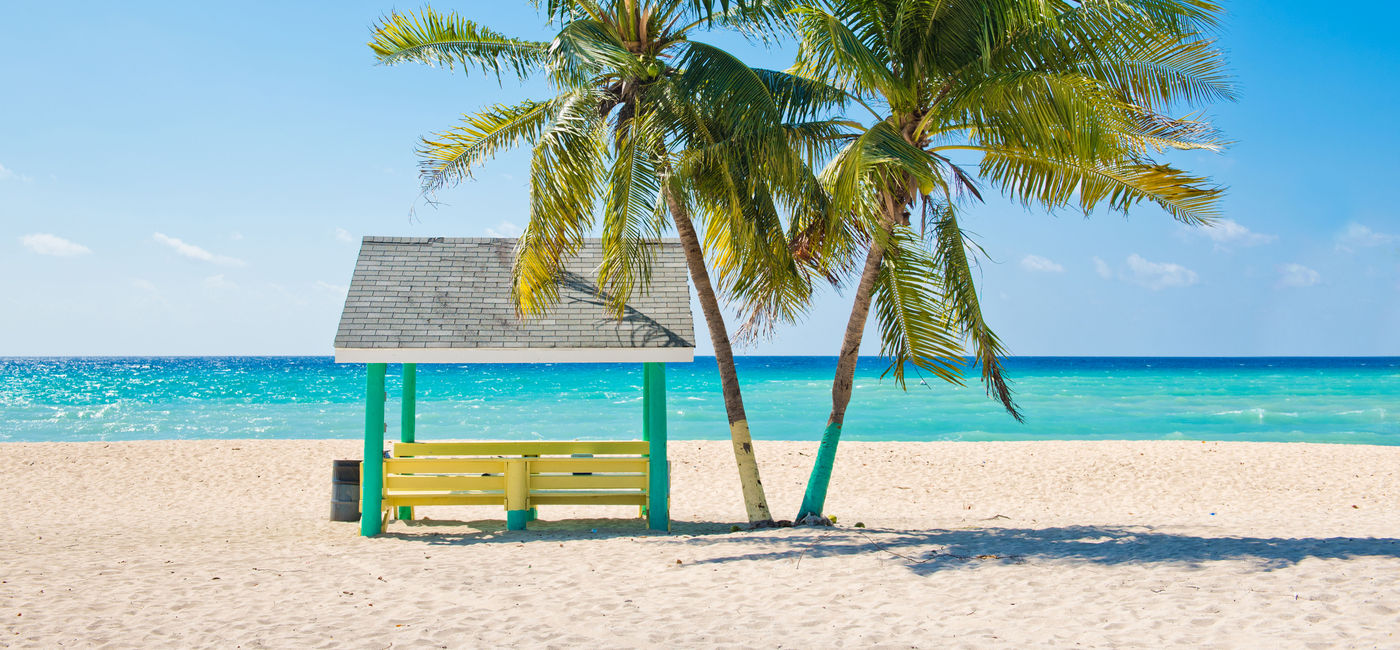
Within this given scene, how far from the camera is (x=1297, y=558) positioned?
6020 millimetres

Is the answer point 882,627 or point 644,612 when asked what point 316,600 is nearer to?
point 644,612

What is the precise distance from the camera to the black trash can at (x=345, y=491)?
368 inches

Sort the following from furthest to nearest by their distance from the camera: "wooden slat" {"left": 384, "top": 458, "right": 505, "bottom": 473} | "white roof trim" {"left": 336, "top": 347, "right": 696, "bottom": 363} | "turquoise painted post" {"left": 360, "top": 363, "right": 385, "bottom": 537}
A: "wooden slat" {"left": 384, "top": 458, "right": 505, "bottom": 473} < "turquoise painted post" {"left": 360, "top": 363, "right": 385, "bottom": 537} < "white roof trim" {"left": 336, "top": 347, "right": 696, "bottom": 363}

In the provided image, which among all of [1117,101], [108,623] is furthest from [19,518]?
[1117,101]

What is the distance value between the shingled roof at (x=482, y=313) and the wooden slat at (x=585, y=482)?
127 cm

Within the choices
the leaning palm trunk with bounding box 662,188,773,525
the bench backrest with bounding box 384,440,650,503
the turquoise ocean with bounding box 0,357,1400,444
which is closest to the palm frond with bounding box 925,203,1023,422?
the leaning palm trunk with bounding box 662,188,773,525

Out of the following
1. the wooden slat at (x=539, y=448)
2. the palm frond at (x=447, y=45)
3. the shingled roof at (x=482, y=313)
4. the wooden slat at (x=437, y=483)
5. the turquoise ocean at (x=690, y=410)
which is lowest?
the turquoise ocean at (x=690, y=410)

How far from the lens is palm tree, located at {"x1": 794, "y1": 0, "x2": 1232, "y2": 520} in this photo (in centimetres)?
684

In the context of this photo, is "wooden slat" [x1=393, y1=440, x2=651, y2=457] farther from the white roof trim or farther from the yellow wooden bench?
the white roof trim

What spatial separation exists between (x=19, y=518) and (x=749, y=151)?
958 centimetres

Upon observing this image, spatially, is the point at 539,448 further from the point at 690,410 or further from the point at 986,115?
the point at 690,410

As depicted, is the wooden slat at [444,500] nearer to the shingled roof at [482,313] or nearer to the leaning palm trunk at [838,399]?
the shingled roof at [482,313]

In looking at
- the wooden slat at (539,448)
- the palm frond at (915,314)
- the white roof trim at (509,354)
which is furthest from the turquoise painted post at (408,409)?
the palm frond at (915,314)

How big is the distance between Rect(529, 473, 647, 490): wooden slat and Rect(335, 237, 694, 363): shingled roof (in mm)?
1269
